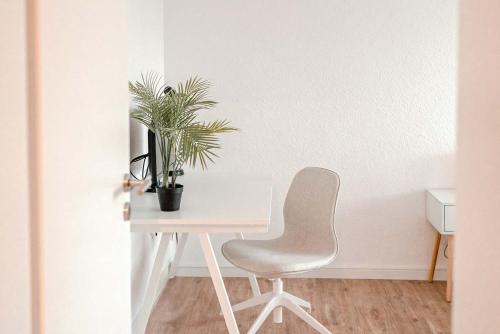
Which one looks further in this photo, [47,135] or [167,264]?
[167,264]

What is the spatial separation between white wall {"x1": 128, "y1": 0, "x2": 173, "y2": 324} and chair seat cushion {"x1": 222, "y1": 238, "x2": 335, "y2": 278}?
47 centimetres

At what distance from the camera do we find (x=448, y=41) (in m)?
4.16

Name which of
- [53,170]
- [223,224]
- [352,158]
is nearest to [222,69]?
[352,158]

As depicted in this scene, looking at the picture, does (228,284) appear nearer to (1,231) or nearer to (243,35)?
(243,35)

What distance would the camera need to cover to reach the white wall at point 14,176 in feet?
3.17

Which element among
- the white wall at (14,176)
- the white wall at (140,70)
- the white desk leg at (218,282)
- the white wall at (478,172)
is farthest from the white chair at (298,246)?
the white wall at (14,176)

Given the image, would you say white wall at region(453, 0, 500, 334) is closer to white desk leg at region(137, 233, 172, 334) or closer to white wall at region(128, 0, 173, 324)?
white desk leg at region(137, 233, 172, 334)

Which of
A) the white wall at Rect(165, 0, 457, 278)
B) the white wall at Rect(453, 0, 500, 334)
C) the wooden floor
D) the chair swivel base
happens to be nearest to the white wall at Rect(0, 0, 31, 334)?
the white wall at Rect(453, 0, 500, 334)

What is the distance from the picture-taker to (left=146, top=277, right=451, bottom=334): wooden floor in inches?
132

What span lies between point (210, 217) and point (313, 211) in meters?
0.93

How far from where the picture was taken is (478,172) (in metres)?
1.43

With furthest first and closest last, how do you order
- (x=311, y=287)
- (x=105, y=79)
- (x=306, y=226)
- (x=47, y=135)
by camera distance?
1. (x=311, y=287)
2. (x=306, y=226)
3. (x=105, y=79)
4. (x=47, y=135)

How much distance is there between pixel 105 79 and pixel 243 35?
2891 millimetres

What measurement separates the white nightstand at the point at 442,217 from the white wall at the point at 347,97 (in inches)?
4.5
